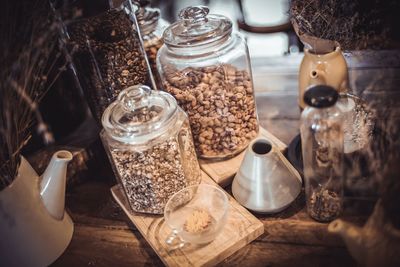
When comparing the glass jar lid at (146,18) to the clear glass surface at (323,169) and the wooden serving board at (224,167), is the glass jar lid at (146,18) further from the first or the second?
the clear glass surface at (323,169)

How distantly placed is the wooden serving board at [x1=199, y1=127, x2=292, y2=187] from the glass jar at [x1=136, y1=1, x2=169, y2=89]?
24cm

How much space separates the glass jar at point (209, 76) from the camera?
926mm

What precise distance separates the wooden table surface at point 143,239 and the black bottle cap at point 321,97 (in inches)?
10.8

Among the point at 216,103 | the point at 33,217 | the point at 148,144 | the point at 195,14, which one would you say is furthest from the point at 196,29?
the point at 33,217

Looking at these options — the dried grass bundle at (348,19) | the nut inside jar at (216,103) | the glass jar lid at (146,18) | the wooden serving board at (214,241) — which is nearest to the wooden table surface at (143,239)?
the wooden serving board at (214,241)

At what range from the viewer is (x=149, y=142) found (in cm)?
83

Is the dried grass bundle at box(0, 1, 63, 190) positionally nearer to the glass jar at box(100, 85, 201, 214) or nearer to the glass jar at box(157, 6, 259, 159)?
the glass jar at box(100, 85, 201, 214)

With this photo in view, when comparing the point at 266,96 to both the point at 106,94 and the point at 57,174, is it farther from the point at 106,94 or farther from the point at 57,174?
the point at 57,174

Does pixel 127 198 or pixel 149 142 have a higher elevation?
pixel 149 142

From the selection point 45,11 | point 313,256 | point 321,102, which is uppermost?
point 45,11

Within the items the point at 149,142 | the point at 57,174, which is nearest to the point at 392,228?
the point at 149,142

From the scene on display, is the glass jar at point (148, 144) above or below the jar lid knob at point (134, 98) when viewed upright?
below

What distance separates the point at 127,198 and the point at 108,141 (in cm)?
14

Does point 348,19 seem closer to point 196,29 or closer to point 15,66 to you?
Result: point 196,29
